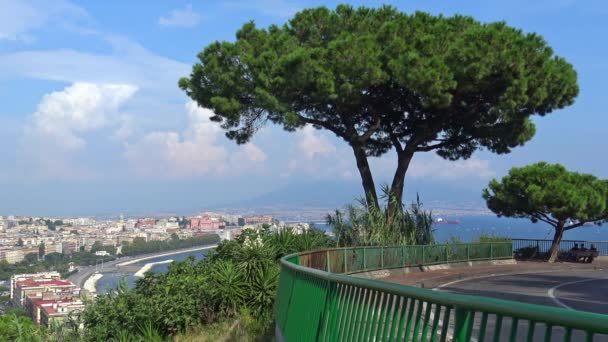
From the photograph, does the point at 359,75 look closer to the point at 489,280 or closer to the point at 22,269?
the point at 489,280

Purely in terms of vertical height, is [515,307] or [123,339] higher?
[515,307]

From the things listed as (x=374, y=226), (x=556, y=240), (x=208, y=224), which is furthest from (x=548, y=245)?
(x=208, y=224)

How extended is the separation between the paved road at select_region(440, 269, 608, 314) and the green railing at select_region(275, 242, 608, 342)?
25.3ft

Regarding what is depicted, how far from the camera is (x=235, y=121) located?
1129 inches

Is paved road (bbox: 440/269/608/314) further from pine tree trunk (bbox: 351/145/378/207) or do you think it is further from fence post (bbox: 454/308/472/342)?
fence post (bbox: 454/308/472/342)

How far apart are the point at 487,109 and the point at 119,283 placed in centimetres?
1783

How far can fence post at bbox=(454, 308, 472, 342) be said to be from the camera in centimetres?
376

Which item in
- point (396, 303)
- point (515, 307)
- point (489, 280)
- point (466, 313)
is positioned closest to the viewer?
point (515, 307)

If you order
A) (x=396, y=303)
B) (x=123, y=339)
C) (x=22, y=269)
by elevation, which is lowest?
(x=22, y=269)

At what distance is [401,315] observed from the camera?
4.80 meters

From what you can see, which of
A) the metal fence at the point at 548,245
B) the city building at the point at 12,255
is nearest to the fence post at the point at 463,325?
the metal fence at the point at 548,245

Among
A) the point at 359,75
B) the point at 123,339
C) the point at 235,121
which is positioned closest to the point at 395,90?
the point at 359,75

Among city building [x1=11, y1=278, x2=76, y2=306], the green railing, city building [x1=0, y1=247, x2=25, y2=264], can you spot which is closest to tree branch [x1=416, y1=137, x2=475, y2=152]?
city building [x1=11, y1=278, x2=76, y2=306]

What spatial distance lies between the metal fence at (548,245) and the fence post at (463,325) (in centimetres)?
3092
